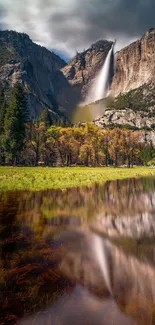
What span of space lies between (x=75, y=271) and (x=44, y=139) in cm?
7350

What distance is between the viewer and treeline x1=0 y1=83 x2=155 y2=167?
2463 inches

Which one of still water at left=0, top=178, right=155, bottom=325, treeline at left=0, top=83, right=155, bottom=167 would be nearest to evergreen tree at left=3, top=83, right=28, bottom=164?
treeline at left=0, top=83, right=155, bottom=167

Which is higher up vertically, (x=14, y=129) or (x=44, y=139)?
(x=44, y=139)

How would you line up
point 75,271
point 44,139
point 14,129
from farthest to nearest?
point 44,139
point 14,129
point 75,271

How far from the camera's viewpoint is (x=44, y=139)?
78062mm

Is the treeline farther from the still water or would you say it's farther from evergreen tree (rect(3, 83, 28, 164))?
the still water

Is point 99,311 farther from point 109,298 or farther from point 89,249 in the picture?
point 89,249

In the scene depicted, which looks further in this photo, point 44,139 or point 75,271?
point 44,139

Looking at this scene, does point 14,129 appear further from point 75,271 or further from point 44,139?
point 75,271

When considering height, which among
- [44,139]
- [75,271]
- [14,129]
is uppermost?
[44,139]

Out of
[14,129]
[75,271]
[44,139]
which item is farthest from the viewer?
[44,139]

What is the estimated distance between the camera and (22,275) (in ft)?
18.3

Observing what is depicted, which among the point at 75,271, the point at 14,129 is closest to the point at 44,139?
the point at 14,129

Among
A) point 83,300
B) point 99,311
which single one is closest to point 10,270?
point 83,300
